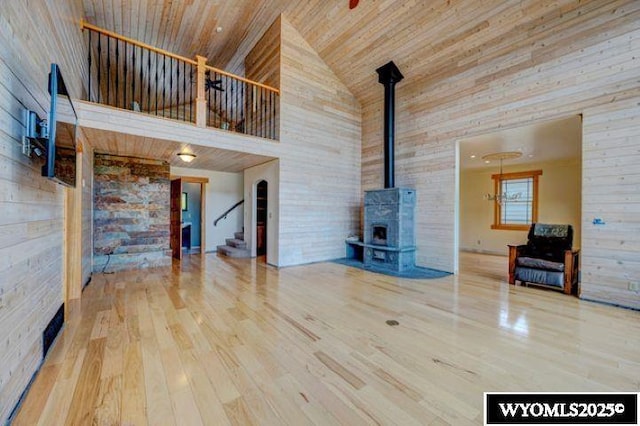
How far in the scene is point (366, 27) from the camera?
5.17m

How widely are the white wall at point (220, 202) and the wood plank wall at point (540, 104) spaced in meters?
4.95

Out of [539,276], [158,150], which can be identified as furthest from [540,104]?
[158,150]

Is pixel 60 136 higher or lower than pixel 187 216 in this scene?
higher

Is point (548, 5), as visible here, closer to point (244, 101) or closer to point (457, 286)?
point (457, 286)

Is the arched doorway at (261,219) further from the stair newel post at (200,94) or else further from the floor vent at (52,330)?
the floor vent at (52,330)

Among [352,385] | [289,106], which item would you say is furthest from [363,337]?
[289,106]

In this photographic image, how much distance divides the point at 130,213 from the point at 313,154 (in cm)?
395

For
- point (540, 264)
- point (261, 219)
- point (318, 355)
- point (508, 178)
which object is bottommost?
point (318, 355)

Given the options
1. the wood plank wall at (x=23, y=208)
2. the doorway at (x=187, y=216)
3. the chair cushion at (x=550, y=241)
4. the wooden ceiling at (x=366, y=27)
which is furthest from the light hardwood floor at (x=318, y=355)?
the wooden ceiling at (x=366, y=27)

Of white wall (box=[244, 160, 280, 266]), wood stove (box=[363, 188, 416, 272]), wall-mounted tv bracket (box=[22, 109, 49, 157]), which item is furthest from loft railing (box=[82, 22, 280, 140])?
wall-mounted tv bracket (box=[22, 109, 49, 157])

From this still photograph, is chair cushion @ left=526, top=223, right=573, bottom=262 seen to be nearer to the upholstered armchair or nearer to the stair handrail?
the upholstered armchair

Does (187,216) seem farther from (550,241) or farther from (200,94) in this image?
(550,241)

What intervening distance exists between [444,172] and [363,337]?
12.9 feet

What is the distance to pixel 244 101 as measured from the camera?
24.9 ft
